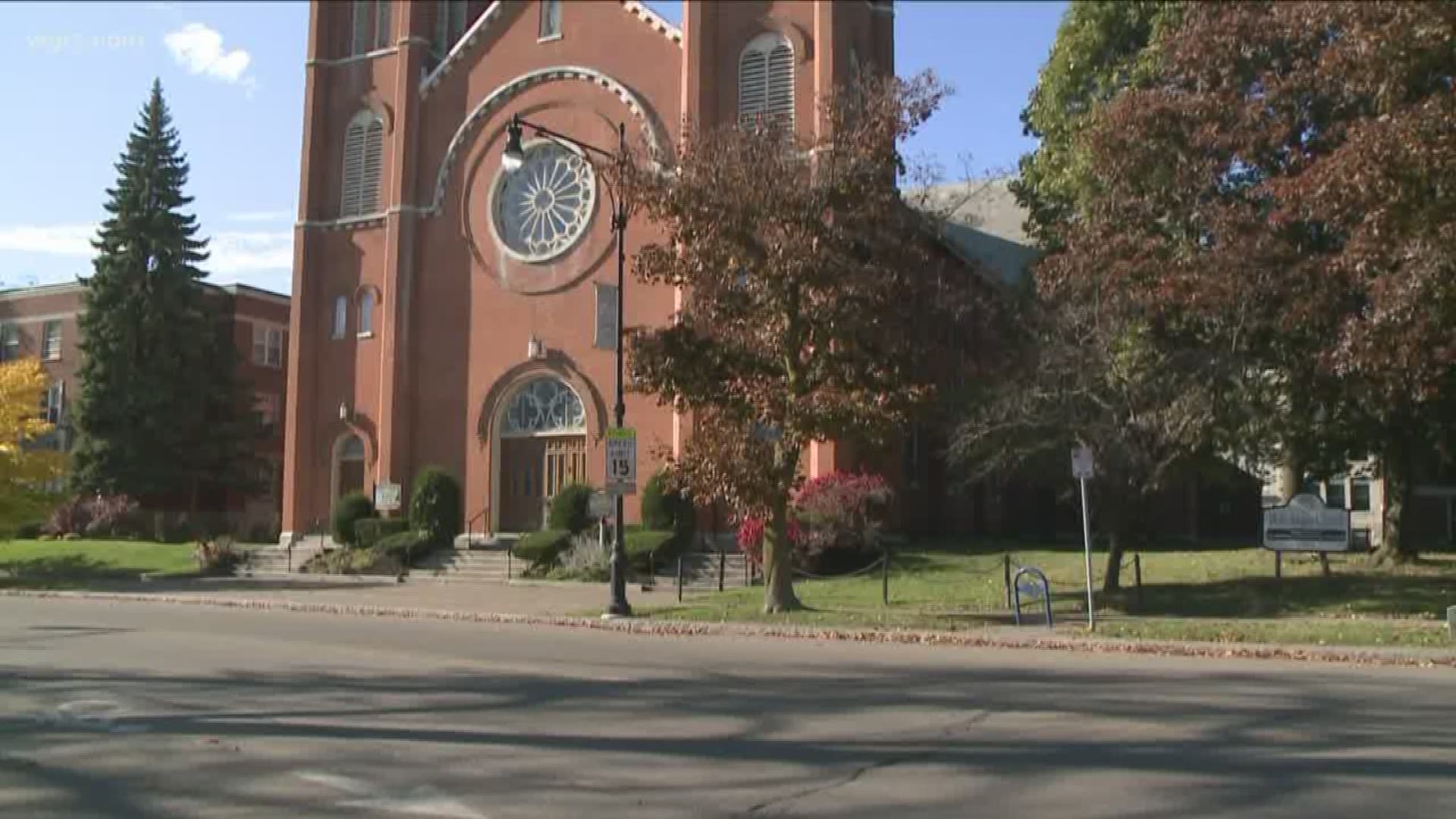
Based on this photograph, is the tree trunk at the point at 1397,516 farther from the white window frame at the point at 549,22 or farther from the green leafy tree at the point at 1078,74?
the white window frame at the point at 549,22

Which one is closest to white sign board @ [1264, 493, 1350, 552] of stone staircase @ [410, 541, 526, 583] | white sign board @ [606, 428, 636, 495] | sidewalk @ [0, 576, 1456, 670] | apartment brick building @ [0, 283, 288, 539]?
sidewalk @ [0, 576, 1456, 670]

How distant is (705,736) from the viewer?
29.0 ft

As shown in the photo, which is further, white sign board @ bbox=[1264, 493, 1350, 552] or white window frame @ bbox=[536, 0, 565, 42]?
white window frame @ bbox=[536, 0, 565, 42]

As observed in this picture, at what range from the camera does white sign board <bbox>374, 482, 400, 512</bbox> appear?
34.4 meters

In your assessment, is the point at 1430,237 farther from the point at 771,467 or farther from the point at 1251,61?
the point at 771,467

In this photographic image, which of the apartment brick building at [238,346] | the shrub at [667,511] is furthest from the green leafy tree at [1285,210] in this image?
the apartment brick building at [238,346]

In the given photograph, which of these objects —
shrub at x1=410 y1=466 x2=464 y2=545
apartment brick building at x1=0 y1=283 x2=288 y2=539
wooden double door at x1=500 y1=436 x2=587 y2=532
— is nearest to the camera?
shrub at x1=410 y1=466 x2=464 y2=545

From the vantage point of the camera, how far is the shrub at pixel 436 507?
108 ft

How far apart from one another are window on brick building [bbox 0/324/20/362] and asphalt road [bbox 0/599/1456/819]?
44.9 meters

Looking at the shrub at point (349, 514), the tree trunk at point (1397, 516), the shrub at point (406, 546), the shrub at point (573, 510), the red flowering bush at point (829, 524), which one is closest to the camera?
the tree trunk at point (1397, 516)

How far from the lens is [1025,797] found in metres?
7.00

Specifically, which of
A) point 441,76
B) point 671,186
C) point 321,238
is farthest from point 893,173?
point 321,238

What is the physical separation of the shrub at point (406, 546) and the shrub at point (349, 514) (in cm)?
209

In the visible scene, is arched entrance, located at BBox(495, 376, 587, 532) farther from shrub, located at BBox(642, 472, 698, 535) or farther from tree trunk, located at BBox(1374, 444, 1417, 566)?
tree trunk, located at BBox(1374, 444, 1417, 566)
